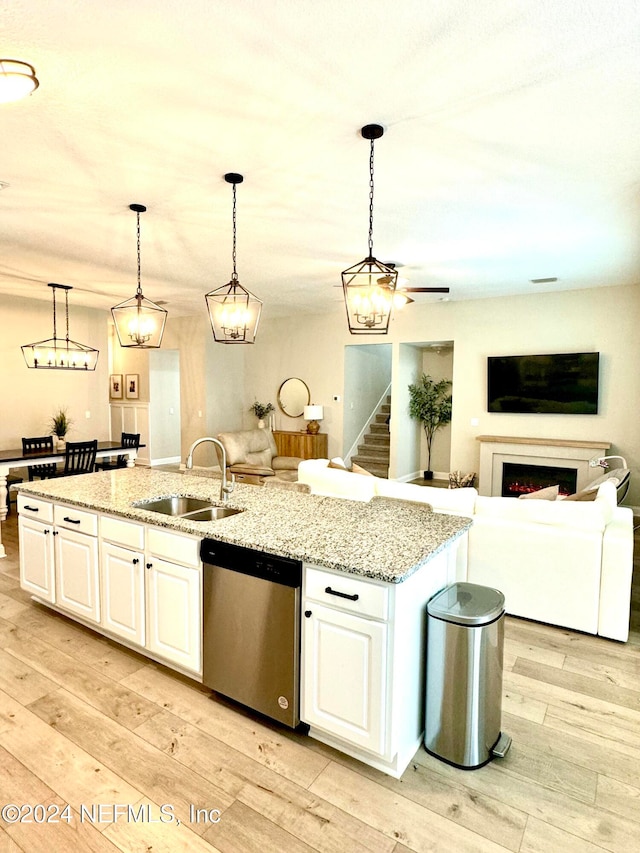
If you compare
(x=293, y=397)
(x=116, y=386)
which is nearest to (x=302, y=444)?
(x=293, y=397)

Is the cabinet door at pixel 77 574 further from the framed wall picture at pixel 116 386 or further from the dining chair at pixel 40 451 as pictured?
the framed wall picture at pixel 116 386

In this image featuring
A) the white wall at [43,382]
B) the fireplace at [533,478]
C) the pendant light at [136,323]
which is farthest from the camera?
the white wall at [43,382]

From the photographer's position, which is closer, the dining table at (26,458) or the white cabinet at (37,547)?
the white cabinet at (37,547)

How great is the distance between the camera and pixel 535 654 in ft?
9.74

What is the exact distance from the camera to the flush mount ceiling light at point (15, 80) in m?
1.98

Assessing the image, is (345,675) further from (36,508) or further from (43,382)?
(43,382)

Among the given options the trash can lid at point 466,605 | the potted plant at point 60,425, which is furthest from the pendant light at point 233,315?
the potted plant at point 60,425

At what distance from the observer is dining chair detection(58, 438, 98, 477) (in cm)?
597

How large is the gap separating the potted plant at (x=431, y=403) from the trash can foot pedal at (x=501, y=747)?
648 centimetres

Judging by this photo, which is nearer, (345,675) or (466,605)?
(345,675)

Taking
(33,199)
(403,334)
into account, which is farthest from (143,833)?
(403,334)

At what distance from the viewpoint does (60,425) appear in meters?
6.71

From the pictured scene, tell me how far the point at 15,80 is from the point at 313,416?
6694mm

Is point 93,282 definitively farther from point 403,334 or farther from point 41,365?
point 403,334
